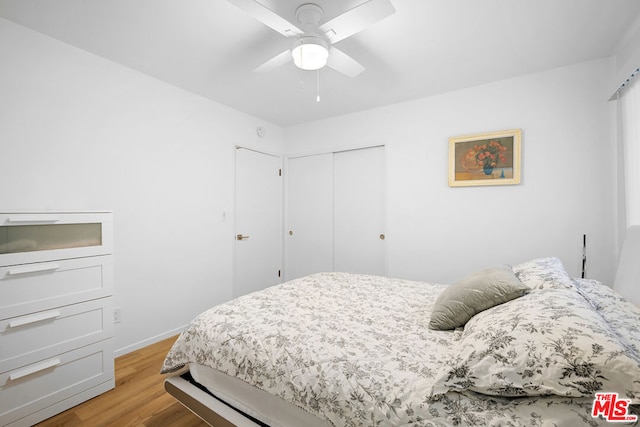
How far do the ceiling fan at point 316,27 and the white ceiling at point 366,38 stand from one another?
10cm

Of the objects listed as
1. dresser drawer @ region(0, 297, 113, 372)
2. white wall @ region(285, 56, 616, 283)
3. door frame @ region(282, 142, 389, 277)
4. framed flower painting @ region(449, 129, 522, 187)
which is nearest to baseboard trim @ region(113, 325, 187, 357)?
dresser drawer @ region(0, 297, 113, 372)

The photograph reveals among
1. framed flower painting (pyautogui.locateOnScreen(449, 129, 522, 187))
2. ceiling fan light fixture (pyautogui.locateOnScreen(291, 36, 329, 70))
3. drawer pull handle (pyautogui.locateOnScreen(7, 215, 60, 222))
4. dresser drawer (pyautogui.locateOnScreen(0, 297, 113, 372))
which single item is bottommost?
dresser drawer (pyautogui.locateOnScreen(0, 297, 113, 372))

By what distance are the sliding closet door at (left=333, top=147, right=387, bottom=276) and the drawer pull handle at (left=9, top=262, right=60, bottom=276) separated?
2.85 meters

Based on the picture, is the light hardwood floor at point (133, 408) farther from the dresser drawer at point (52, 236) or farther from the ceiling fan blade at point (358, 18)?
the ceiling fan blade at point (358, 18)

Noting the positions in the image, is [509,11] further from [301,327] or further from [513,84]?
[301,327]

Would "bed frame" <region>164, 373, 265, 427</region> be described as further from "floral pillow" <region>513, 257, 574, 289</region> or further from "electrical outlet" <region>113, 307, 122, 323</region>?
"floral pillow" <region>513, 257, 574, 289</region>

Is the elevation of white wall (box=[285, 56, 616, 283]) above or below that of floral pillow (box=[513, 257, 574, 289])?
above

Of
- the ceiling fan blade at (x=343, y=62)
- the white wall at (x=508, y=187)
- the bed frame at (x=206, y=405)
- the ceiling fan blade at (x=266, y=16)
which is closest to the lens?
the bed frame at (x=206, y=405)

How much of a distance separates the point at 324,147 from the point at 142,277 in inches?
104

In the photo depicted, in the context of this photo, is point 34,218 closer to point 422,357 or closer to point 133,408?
point 133,408

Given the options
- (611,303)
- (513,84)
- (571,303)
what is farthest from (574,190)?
(571,303)

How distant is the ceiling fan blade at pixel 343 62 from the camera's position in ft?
6.16

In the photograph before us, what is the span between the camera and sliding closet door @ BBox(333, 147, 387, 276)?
3.57m

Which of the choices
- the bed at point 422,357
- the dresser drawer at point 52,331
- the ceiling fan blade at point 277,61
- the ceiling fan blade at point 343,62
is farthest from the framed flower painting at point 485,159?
the dresser drawer at point 52,331
